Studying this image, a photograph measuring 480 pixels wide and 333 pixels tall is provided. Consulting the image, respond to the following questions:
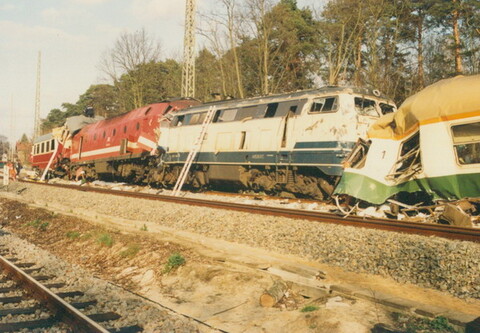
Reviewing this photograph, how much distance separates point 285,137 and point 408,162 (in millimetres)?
Answer: 5473

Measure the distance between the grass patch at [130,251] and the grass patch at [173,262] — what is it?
1.51m

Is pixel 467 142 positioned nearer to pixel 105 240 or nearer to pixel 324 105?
pixel 324 105

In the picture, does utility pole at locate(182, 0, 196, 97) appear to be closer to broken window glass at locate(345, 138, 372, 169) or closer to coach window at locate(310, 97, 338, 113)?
coach window at locate(310, 97, 338, 113)

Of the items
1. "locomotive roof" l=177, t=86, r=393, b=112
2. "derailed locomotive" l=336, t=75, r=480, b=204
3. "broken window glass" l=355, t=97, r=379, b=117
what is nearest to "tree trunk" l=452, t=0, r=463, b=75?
"locomotive roof" l=177, t=86, r=393, b=112

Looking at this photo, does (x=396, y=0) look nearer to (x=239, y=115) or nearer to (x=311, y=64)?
(x=311, y=64)

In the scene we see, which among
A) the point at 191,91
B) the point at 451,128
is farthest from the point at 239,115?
the point at 191,91

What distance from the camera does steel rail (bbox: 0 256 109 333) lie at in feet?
16.7

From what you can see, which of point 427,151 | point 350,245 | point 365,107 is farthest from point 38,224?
point 427,151

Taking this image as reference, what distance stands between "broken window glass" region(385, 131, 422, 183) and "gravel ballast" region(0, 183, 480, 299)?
1.90m

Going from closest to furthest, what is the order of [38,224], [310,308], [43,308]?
[310,308] → [43,308] → [38,224]

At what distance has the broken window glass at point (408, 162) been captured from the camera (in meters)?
9.57

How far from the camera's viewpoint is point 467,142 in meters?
8.59

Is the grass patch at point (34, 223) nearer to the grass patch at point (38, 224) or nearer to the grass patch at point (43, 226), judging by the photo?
the grass patch at point (38, 224)

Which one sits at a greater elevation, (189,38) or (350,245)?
(189,38)
